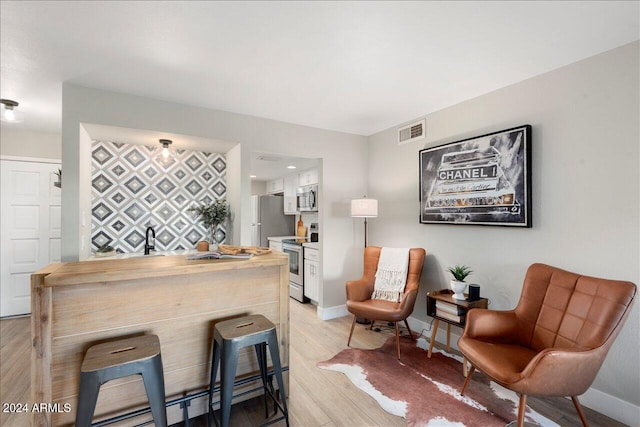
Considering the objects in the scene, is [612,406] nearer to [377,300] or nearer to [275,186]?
[377,300]

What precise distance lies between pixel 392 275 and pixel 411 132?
171 centimetres

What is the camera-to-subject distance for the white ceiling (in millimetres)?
1625

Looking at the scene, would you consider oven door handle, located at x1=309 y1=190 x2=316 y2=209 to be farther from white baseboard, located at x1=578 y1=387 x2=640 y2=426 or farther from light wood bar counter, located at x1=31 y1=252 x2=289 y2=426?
white baseboard, located at x1=578 y1=387 x2=640 y2=426

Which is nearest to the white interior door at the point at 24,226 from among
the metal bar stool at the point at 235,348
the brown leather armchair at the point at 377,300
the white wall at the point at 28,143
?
the white wall at the point at 28,143

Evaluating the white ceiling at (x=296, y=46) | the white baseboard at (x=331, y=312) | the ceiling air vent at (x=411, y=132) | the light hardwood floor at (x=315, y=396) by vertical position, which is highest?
the white ceiling at (x=296, y=46)

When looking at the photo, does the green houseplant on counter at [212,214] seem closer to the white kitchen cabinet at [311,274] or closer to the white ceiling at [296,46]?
the white ceiling at [296,46]

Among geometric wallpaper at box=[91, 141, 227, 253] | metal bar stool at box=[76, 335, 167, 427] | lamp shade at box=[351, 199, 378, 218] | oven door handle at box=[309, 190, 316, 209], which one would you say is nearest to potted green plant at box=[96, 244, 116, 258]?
geometric wallpaper at box=[91, 141, 227, 253]

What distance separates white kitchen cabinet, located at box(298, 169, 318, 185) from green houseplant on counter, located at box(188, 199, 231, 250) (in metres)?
1.88

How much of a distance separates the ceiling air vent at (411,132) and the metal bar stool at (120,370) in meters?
3.17

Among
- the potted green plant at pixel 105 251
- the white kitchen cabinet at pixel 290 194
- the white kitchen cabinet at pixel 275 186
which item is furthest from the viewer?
the white kitchen cabinet at pixel 275 186

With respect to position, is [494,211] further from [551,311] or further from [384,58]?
[384,58]

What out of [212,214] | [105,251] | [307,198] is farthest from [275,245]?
[105,251]

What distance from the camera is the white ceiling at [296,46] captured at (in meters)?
1.62

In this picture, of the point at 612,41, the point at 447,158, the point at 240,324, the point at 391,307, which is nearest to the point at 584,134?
the point at 612,41
